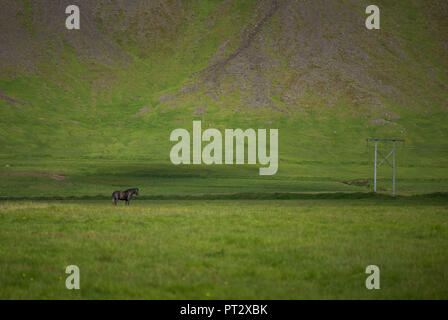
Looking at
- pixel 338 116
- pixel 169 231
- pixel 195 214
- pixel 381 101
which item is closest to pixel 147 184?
pixel 195 214

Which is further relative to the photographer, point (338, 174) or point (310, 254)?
point (338, 174)

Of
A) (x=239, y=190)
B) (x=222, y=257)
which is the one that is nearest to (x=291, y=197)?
(x=239, y=190)

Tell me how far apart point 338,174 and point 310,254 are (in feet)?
267

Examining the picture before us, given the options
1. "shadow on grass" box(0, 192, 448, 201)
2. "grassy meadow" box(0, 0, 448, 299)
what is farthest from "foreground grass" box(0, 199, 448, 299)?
"shadow on grass" box(0, 192, 448, 201)

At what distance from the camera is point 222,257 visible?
1619 cm

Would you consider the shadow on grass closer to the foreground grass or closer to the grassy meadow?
the grassy meadow

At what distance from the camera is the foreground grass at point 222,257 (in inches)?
489

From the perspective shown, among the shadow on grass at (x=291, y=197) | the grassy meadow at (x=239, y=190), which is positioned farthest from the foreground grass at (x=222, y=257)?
the shadow on grass at (x=291, y=197)

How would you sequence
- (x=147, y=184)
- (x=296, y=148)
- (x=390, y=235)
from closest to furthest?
(x=390, y=235) < (x=147, y=184) < (x=296, y=148)

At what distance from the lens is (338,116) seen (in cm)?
16962

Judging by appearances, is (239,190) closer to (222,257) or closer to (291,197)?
(291,197)

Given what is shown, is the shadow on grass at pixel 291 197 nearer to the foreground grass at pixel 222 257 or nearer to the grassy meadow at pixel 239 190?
the grassy meadow at pixel 239 190

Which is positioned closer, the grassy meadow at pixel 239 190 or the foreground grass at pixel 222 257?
the foreground grass at pixel 222 257
